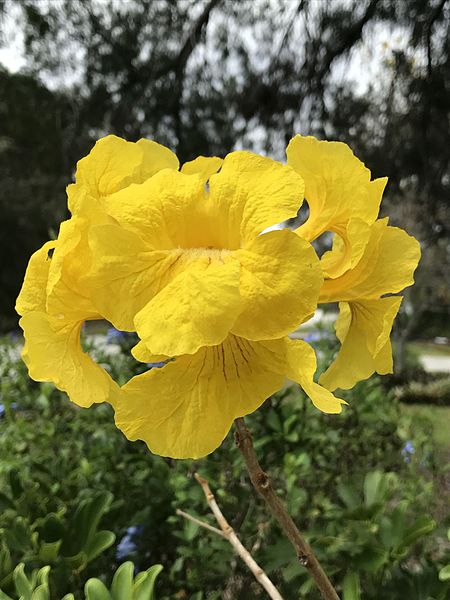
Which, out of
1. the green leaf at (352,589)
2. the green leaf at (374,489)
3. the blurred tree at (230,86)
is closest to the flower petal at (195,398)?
the green leaf at (352,589)

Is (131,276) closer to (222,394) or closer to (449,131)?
(222,394)

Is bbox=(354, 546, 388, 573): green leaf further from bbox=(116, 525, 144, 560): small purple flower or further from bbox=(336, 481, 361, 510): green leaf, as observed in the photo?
bbox=(116, 525, 144, 560): small purple flower

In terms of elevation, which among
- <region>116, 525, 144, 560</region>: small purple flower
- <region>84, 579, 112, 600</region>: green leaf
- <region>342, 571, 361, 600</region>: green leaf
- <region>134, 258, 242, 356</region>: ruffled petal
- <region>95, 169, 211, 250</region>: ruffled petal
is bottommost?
<region>116, 525, 144, 560</region>: small purple flower

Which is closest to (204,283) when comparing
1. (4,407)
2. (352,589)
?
(352,589)

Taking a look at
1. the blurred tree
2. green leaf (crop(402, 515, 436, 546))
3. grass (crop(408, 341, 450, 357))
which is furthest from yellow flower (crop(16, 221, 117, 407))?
grass (crop(408, 341, 450, 357))

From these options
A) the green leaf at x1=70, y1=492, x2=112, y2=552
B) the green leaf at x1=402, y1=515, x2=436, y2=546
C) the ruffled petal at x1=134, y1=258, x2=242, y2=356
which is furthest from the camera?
the green leaf at x1=70, y1=492, x2=112, y2=552
